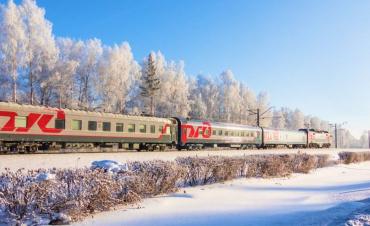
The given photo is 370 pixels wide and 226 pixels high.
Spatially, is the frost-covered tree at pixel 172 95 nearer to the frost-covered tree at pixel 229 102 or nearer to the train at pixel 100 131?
the frost-covered tree at pixel 229 102

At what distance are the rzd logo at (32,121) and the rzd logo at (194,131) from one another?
1317cm

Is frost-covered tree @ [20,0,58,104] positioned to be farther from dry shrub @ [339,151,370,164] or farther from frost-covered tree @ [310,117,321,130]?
frost-covered tree @ [310,117,321,130]

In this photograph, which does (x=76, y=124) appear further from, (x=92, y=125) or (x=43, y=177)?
(x=43, y=177)

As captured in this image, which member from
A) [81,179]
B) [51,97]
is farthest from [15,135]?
[51,97]

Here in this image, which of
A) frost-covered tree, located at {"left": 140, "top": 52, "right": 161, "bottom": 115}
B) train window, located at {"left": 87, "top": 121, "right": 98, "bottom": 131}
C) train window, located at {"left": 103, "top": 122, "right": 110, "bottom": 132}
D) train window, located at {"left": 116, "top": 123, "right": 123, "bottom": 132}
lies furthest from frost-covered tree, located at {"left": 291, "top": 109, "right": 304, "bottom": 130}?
train window, located at {"left": 87, "top": 121, "right": 98, "bottom": 131}

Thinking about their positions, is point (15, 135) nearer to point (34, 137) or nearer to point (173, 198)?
point (34, 137)

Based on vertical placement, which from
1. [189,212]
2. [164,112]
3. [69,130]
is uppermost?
[164,112]

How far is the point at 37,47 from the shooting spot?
49.8m

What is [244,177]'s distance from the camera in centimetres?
1680

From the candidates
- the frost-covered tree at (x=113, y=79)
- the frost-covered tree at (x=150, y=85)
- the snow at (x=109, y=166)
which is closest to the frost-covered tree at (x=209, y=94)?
the frost-covered tree at (x=150, y=85)

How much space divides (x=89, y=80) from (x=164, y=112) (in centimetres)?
1768

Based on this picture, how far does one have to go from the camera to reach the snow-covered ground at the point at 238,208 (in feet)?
28.6

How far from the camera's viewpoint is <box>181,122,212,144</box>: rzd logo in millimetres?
35500

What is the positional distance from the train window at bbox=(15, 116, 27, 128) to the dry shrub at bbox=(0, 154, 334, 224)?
11.6 metres
